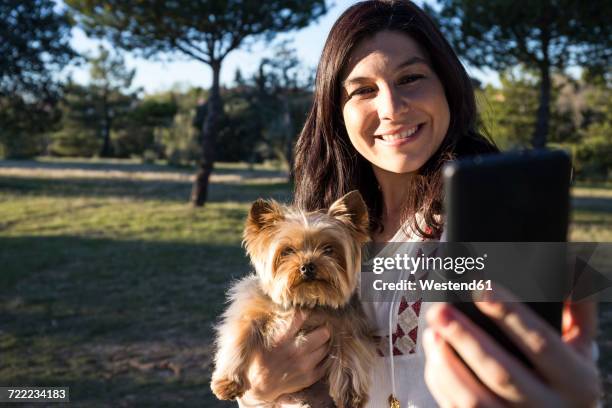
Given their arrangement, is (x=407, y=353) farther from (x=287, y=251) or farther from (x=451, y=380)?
(x=451, y=380)

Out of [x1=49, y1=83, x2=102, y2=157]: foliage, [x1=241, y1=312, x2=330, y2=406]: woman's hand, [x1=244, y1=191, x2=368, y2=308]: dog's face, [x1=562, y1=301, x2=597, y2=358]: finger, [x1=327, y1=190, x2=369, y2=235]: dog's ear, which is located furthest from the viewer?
[x1=49, y1=83, x2=102, y2=157]: foliage

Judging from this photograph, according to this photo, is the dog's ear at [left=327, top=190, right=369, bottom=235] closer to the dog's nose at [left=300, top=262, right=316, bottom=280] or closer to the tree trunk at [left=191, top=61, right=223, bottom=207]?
the dog's nose at [left=300, top=262, right=316, bottom=280]

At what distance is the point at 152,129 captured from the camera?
1984 inches

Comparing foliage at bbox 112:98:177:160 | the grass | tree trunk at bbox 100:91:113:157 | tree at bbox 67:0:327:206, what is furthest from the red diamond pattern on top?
tree trunk at bbox 100:91:113:157

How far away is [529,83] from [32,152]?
127ft

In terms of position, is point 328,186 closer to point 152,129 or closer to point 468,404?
point 468,404

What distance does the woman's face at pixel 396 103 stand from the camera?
210 centimetres

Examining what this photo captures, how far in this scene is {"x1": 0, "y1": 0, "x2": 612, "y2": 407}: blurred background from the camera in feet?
22.0

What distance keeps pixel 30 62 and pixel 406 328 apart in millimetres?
28500

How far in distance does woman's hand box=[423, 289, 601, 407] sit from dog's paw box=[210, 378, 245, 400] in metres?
1.74

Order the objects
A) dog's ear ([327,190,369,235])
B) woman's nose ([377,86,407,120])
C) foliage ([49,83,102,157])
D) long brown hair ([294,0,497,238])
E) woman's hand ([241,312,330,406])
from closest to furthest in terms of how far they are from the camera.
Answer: woman's nose ([377,86,407,120]), long brown hair ([294,0,497,238]), woman's hand ([241,312,330,406]), dog's ear ([327,190,369,235]), foliage ([49,83,102,157])

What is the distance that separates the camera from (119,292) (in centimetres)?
916

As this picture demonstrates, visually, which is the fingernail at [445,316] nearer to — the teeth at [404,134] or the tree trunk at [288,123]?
the teeth at [404,134]

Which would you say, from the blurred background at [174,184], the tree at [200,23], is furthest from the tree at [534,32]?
the tree at [200,23]
